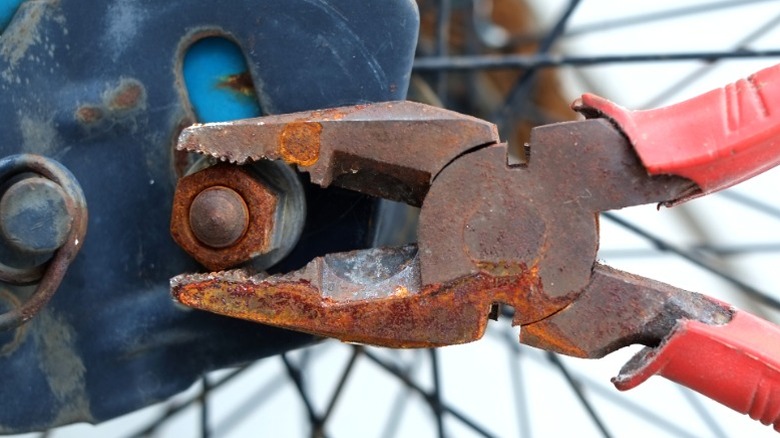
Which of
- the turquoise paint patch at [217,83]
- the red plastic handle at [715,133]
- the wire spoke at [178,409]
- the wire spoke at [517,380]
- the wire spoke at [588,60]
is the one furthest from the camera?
the wire spoke at [517,380]

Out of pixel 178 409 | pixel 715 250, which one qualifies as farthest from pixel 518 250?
pixel 715 250

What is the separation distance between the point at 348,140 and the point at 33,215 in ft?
0.55

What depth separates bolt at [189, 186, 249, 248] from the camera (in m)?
0.52

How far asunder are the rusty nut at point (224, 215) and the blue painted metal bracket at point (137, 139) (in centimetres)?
5

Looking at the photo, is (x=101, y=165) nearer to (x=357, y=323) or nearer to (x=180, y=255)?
(x=180, y=255)

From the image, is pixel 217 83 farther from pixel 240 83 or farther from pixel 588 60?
pixel 588 60

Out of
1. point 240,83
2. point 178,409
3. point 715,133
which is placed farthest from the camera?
point 178,409

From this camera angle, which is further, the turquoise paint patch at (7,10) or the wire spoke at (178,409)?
the wire spoke at (178,409)

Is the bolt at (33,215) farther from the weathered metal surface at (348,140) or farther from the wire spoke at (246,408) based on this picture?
the wire spoke at (246,408)

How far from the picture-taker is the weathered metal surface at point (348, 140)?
1.65ft

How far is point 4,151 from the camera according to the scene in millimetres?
568

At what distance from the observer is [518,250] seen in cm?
50

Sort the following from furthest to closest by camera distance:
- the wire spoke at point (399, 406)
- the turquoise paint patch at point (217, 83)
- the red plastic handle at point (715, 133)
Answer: the wire spoke at point (399, 406), the turquoise paint patch at point (217, 83), the red plastic handle at point (715, 133)

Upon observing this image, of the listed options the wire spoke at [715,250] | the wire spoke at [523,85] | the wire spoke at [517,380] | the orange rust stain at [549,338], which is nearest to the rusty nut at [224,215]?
the orange rust stain at [549,338]
